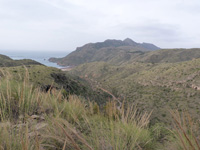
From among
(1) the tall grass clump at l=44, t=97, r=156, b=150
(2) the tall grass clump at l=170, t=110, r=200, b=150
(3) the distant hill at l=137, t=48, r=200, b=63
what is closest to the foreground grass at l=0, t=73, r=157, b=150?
(1) the tall grass clump at l=44, t=97, r=156, b=150

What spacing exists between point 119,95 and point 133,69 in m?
39.6

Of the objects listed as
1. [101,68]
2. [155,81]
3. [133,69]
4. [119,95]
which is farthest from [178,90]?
[101,68]

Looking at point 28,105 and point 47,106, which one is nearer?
point 28,105

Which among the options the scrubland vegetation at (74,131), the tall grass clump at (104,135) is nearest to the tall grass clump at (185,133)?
the scrubland vegetation at (74,131)

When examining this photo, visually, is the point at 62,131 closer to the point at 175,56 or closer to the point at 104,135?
the point at 104,135

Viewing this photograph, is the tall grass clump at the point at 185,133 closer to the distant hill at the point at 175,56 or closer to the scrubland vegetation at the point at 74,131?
the scrubland vegetation at the point at 74,131

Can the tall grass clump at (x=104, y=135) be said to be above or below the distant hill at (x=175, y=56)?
below

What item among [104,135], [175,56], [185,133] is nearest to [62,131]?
[104,135]

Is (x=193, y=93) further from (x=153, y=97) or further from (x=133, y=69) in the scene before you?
(x=133, y=69)

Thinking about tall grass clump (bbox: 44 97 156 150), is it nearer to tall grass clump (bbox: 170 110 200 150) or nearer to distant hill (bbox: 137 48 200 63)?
tall grass clump (bbox: 170 110 200 150)

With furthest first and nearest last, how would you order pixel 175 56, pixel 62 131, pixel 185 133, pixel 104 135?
pixel 175 56, pixel 104 135, pixel 62 131, pixel 185 133

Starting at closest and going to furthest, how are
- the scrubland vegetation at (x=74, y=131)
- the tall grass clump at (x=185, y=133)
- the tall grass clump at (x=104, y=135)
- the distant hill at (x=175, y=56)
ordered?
the tall grass clump at (x=185, y=133), the scrubland vegetation at (x=74, y=131), the tall grass clump at (x=104, y=135), the distant hill at (x=175, y=56)

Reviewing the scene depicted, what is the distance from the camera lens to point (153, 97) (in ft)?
110

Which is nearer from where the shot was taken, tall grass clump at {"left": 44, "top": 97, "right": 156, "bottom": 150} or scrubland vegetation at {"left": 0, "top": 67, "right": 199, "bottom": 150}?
scrubland vegetation at {"left": 0, "top": 67, "right": 199, "bottom": 150}
